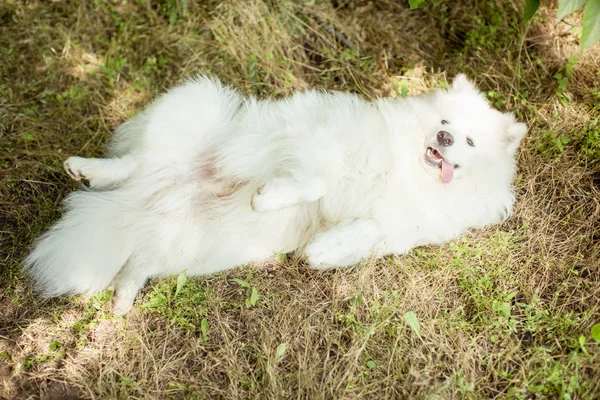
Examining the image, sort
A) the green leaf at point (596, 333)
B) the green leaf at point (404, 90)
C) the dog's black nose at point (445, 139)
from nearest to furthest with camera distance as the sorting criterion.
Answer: the green leaf at point (596, 333) → the dog's black nose at point (445, 139) → the green leaf at point (404, 90)

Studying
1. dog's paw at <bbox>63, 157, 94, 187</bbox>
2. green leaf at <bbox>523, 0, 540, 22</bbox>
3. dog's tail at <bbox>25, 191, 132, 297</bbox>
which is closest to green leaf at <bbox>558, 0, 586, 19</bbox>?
green leaf at <bbox>523, 0, 540, 22</bbox>

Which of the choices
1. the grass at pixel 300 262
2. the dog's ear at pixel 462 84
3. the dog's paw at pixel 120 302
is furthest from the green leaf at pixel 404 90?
the dog's paw at pixel 120 302

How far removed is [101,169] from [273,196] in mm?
1149

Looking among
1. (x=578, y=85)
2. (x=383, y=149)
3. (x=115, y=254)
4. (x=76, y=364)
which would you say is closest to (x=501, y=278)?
(x=383, y=149)

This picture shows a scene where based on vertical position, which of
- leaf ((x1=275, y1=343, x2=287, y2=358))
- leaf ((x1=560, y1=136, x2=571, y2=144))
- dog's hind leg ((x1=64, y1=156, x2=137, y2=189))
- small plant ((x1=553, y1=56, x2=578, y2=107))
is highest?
dog's hind leg ((x1=64, y1=156, x2=137, y2=189))

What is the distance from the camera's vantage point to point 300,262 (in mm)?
3357

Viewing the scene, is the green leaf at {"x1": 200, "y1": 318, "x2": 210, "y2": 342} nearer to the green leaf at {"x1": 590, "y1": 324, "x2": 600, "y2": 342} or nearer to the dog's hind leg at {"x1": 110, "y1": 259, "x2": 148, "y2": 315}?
the dog's hind leg at {"x1": 110, "y1": 259, "x2": 148, "y2": 315}

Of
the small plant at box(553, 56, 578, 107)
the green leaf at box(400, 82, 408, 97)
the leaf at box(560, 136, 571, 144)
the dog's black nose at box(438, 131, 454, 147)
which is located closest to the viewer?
the dog's black nose at box(438, 131, 454, 147)

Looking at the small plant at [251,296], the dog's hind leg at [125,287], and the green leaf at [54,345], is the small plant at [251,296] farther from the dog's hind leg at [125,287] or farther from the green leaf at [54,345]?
the green leaf at [54,345]

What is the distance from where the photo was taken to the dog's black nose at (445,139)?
3051mm

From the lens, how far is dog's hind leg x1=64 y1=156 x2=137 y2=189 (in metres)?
3.09

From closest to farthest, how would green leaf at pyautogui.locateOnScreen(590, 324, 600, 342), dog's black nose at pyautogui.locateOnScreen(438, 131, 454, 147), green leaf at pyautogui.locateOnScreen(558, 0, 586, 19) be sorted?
green leaf at pyautogui.locateOnScreen(558, 0, 586, 19), green leaf at pyautogui.locateOnScreen(590, 324, 600, 342), dog's black nose at pyautogui.locateOnScreen(438, 131, 454, 147)

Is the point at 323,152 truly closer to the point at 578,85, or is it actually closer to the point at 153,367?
the point at 153,367

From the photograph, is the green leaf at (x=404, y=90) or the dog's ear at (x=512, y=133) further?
the green leaf at (x=404, y=90)
